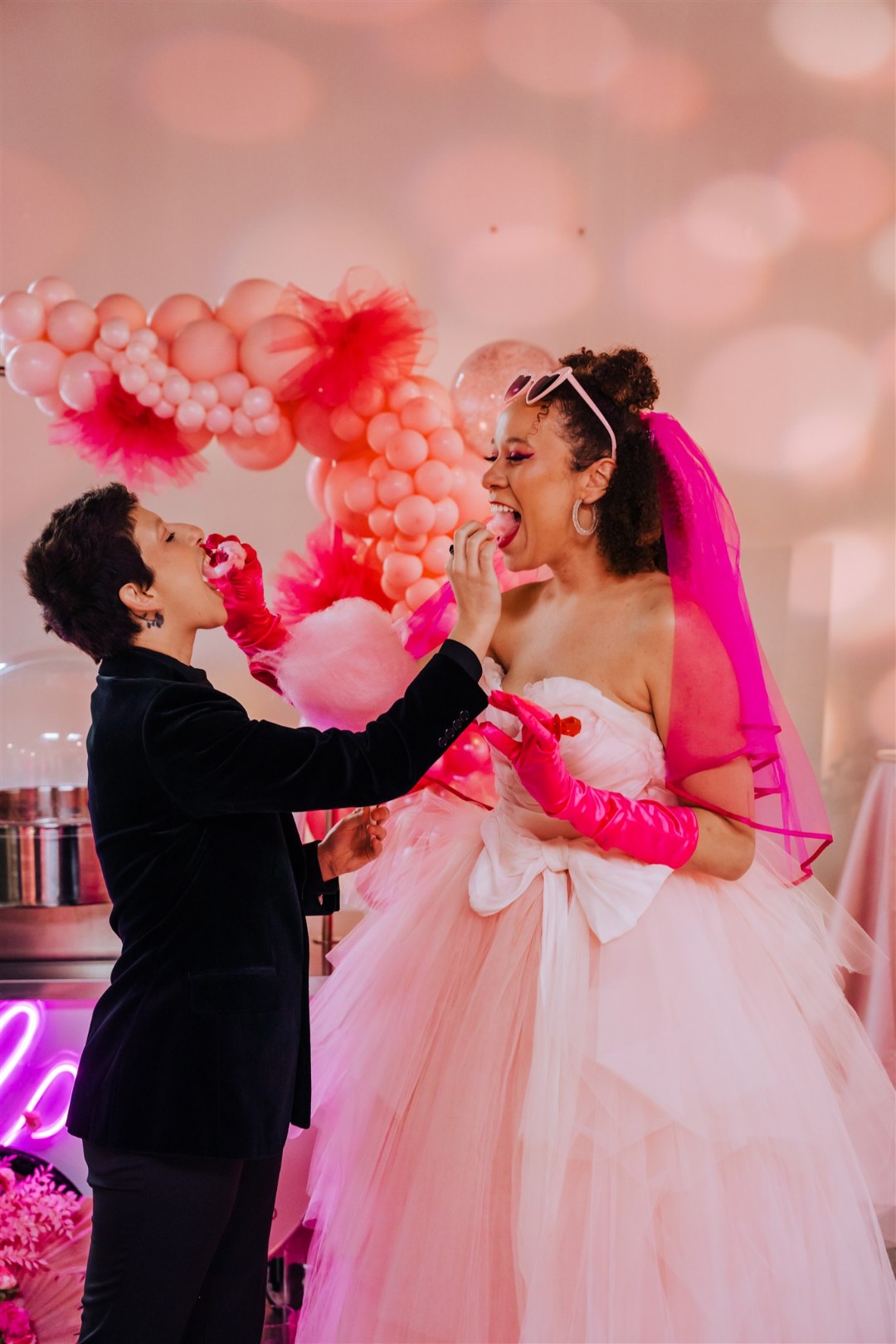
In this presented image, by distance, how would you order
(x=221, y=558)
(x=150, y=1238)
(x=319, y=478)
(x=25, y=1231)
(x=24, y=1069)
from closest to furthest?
(x=150, y=1238) → (x=221, y=558) → (x=25, y=1231) → (x=24, y=1069) → (x=319, y=478)

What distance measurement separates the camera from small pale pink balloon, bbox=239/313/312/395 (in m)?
2.58

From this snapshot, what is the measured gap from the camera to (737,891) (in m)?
1.65

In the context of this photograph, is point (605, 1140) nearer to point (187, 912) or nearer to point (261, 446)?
point (187, 912)

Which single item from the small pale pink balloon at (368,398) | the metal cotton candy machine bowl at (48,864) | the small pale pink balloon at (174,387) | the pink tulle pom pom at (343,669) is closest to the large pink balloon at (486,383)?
the small pale pink balloon at (368,398)

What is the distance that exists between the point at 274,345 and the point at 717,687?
A: 1.54 metres

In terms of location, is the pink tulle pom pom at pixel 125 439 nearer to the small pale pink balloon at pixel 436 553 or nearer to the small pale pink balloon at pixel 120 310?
the small pale pink balloon at pixel 120 310

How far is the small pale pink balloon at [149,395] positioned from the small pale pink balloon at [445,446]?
665 millimetres

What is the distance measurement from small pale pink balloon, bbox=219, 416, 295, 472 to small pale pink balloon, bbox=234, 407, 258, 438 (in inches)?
0.6

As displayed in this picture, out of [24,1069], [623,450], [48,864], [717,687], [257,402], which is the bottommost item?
[24,1069]

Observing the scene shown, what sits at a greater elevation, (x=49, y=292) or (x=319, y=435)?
(x=49, y=292)

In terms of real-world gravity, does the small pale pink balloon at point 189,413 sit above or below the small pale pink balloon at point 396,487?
above

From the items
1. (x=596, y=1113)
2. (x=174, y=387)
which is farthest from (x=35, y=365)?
(x=596, y=1113)

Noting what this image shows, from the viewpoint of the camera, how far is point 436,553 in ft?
8.66

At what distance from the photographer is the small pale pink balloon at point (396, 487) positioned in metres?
2.62
